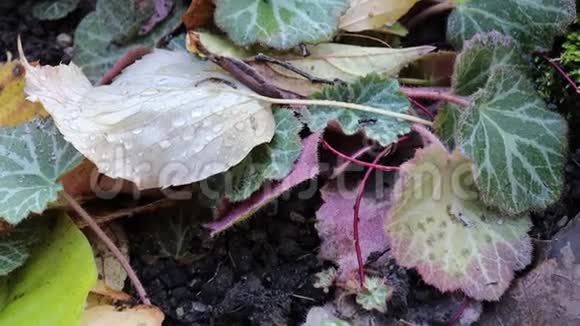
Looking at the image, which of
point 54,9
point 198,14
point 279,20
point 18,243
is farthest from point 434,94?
point 54,9

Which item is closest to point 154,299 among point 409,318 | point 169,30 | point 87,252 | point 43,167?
point 87,252

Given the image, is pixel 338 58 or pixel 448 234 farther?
pixel 338 58

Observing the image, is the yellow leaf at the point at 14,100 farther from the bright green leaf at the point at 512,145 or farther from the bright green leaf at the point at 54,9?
the bright green leaf at the point at 512,145

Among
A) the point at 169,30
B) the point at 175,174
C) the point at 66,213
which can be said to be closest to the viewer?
the point at 175,174

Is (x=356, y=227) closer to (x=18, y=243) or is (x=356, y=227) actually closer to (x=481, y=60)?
(x=481, y=60)

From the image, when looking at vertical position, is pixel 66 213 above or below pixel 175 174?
below

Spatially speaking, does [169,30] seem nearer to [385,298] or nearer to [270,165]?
[270,165]
